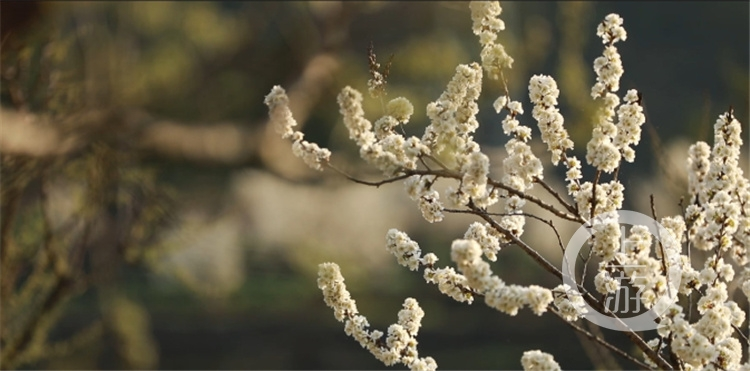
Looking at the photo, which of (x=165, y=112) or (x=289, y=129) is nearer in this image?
(x=289, y=129)

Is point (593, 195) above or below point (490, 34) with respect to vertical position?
below

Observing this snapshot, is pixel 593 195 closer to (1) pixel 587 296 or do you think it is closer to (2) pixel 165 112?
(1) pixel 587 296

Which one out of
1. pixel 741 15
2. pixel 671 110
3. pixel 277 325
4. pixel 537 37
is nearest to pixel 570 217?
pixel 537 37

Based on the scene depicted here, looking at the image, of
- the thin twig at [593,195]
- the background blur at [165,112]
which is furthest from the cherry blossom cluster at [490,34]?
the background blur at [165,112]

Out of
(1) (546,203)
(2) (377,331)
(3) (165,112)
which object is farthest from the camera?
(3) (165,112)

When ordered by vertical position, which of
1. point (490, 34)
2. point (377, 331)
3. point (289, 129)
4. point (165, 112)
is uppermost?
point (165, 112)

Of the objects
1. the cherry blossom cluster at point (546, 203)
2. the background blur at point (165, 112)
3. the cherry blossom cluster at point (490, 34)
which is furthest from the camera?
the background blur at point (165, 112)

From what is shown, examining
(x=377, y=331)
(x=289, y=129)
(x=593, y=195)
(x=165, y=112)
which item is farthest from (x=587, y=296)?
(x=165, y=112)

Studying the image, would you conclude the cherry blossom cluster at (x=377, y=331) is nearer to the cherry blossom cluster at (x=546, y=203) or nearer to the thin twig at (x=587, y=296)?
the cherry blossom cluster at (x=546, y=203)

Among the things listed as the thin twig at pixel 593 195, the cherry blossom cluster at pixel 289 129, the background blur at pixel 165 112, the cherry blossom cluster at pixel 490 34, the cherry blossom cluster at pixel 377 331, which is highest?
the background blur at pixel 165 112

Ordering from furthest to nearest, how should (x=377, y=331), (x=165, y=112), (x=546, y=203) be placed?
(x=165, y=112), (x=377, y=331), (x=546, y=203)

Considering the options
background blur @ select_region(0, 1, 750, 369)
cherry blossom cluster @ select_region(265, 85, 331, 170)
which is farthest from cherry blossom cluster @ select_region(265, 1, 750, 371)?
background blur @ select_region(0, 1, 750, 369)

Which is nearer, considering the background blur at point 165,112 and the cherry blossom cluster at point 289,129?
the cherry blossom cluster at point 289,129

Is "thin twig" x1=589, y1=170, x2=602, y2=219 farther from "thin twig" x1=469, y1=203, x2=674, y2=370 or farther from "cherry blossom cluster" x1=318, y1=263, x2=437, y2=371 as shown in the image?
"cherry blossom cluster" x1=318, y1=263, x2=437, y2=371
